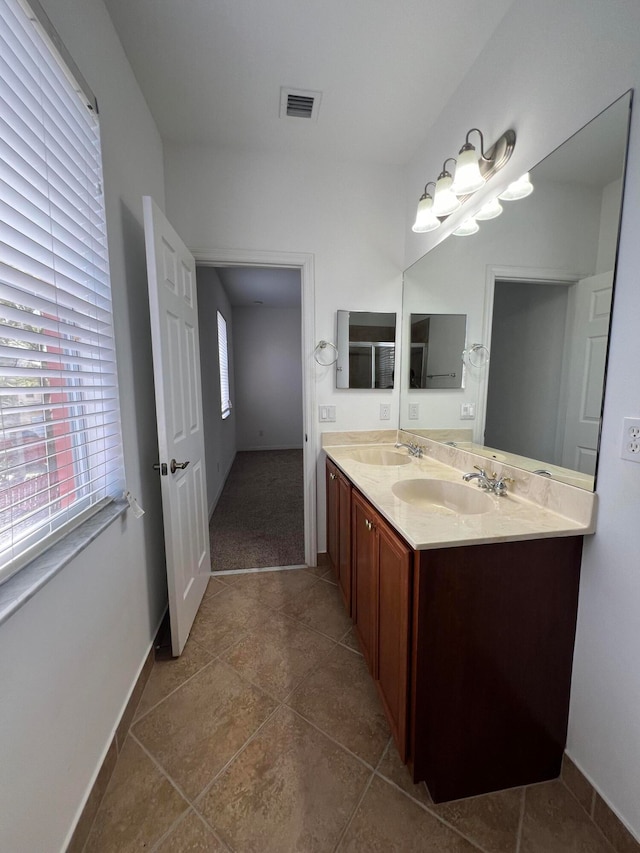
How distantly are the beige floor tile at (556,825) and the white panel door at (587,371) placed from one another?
3.44ft

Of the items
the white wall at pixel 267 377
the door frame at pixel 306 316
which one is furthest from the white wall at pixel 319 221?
the white wall at pixel 267 377

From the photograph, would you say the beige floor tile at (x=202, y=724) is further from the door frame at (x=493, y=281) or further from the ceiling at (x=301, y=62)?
the ceiling at (x=301, y=62)

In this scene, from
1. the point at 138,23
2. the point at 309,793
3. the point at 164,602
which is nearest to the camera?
the point at 309,793

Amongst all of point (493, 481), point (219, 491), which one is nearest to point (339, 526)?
point (493, 481)

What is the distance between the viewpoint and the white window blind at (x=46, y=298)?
2.51 ft

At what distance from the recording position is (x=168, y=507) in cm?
152

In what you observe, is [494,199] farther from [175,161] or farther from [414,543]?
[175,161]

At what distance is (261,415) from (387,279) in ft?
14.5

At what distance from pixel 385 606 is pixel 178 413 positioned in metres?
1.28

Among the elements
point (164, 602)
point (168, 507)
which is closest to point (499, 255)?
point (168, 507)

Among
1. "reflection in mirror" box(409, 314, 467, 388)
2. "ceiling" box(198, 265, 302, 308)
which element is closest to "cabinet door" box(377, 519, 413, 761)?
"reflection in mirror" box(409, 314, 467, 388)

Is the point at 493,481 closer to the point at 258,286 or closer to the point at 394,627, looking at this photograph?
the point at 394,627

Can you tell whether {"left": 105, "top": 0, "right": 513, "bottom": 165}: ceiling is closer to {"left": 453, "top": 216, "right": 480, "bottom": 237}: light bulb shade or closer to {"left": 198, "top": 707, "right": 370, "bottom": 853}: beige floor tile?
{"left": 453, "top": 216, "right": 480, "bottom": 237}: light bulb shade

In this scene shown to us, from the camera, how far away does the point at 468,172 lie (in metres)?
1.41
